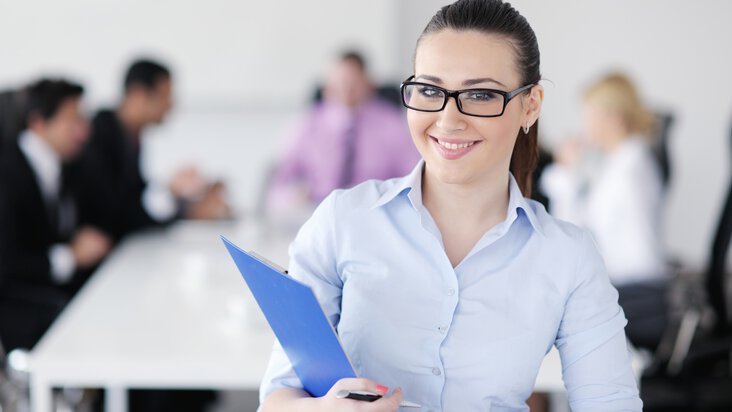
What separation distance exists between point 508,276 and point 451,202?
13 centimetres

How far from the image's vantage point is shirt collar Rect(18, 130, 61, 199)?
3.43 m

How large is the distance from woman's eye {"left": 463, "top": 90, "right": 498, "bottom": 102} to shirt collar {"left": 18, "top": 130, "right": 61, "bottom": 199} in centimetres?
256

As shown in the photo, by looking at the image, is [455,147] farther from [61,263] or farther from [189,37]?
[189,37]

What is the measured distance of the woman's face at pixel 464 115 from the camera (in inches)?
47.3

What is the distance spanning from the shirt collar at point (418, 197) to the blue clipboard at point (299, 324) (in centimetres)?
21

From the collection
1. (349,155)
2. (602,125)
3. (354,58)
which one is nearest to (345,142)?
(349,155)

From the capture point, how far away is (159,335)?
95.0 inches

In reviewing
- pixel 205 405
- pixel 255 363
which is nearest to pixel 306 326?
pixel 255 363

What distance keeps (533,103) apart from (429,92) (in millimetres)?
161

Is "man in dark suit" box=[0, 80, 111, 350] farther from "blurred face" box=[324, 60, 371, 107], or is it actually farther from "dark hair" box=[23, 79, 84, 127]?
"blurred face" box=[324, 60, 371, 107]

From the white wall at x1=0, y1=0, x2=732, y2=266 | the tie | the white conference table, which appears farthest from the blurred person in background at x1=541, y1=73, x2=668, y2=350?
the white wall at x1=0, y1=0, x2=732, y2=266

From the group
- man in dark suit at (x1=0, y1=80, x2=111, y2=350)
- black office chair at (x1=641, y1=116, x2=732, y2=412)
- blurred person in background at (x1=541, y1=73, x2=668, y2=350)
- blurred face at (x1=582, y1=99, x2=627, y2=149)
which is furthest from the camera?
blurred face at (x1=582, y1=99, x2=627, y2=149)

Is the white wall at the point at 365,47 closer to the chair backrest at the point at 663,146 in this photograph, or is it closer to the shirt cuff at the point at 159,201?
the shirt cuff at the point at 159,201

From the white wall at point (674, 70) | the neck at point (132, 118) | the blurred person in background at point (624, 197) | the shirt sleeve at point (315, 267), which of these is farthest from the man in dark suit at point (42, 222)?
the white wall at point (674, 70)
